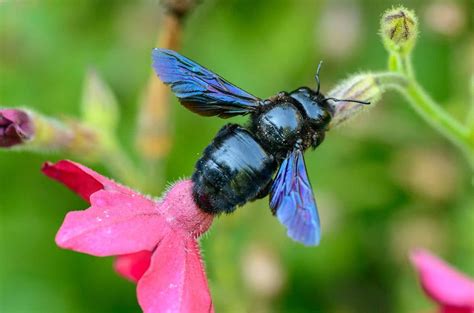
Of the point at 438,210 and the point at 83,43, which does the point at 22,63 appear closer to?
the point at 83,43

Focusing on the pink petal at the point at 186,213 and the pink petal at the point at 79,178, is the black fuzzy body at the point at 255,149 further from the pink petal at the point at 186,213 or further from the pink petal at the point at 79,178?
the pink petal at the point at 79,178

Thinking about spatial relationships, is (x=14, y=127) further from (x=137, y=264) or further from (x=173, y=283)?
(x=173, y=283)

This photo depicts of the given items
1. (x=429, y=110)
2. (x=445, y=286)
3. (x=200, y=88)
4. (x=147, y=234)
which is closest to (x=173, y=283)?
(x=147, y=234)

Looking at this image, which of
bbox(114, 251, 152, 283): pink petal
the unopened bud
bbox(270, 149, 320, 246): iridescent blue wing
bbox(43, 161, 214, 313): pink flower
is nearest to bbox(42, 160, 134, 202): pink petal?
bbox(43, 161, 214, 313): pink flower

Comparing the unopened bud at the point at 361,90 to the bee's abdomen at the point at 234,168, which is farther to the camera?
the unopened bud at the point at 361,90

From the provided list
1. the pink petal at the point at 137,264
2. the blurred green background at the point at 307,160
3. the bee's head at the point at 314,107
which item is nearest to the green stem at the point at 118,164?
the blurred green background at the point at 307,160

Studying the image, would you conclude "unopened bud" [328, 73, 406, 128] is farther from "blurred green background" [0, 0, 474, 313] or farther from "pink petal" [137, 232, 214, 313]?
"blurred green background" [0, 0, 474, 313]
